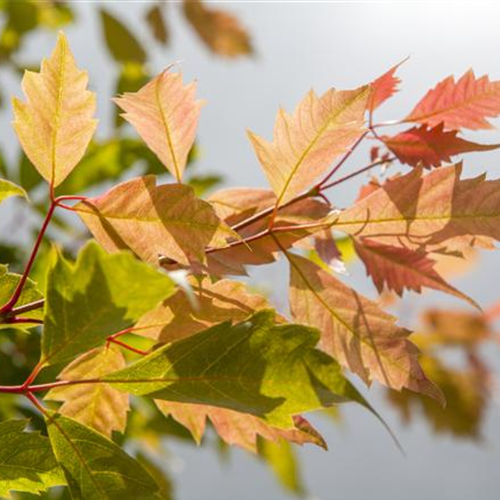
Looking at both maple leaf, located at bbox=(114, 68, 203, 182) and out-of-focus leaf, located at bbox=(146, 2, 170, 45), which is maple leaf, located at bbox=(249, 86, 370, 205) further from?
out-of-focus leaf, located at bbox=(146, 2, 170, 45)

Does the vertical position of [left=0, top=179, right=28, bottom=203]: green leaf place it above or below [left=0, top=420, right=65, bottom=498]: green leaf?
above

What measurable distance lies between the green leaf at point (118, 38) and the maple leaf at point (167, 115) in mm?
1303

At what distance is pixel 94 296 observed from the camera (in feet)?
0.94

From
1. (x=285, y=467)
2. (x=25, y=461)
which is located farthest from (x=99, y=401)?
(x=285, y=467)

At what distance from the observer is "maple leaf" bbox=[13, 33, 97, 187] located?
14.4 inches

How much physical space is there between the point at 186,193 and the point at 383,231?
0.10 metres

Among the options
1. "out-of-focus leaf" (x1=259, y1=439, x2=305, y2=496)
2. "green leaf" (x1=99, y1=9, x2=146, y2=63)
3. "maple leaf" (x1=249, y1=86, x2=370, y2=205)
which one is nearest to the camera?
"maple leaf" (x1=249, y1=86, x2=370, y2=205)

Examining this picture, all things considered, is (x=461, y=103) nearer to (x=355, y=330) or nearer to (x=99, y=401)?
(x=355, y=330)

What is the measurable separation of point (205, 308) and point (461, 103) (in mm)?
176

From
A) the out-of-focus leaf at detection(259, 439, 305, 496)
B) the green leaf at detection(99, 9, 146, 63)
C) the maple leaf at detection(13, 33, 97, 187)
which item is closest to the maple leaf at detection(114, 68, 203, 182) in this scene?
the maple leaf at detection(13, 33, 97, 187)

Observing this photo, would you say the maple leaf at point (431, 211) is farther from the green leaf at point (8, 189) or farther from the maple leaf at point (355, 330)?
the green leaf at point (8, 189)

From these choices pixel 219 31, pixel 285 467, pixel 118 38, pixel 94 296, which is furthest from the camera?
pixel 219 31

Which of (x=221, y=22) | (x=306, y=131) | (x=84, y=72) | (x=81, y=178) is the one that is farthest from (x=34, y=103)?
(x=221, y=22)

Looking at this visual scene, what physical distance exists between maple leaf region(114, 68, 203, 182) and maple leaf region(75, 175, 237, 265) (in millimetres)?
49
